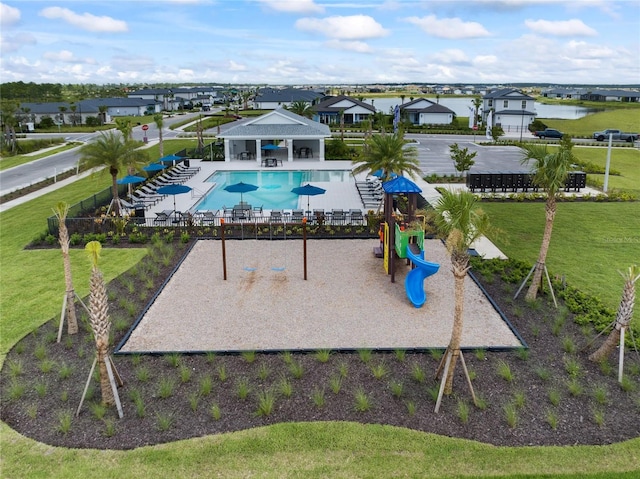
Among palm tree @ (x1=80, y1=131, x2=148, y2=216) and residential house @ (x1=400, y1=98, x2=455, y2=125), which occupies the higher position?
residential house @ (x1=400, y1=98, x2=455, y2=125)

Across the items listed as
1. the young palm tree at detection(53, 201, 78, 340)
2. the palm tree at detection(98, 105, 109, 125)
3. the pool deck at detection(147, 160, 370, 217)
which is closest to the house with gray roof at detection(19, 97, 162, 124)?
the palm tree at detection(98, 105, 109, 125)

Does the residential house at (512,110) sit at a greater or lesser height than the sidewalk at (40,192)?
greater

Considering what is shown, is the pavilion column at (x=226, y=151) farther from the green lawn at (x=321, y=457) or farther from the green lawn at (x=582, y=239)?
the green lawn at (x=321, y=457)

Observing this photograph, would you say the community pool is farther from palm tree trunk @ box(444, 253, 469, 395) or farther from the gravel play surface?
palm tree trunk @ box(444, 253, 469, 395)

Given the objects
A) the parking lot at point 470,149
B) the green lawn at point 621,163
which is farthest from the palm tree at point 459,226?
the parking lot at point 470,149

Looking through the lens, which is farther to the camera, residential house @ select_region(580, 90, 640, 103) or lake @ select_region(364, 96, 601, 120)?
residential house @ select_region(580, 90, 640, 103)

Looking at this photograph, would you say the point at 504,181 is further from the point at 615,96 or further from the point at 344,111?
the point at 615,96
